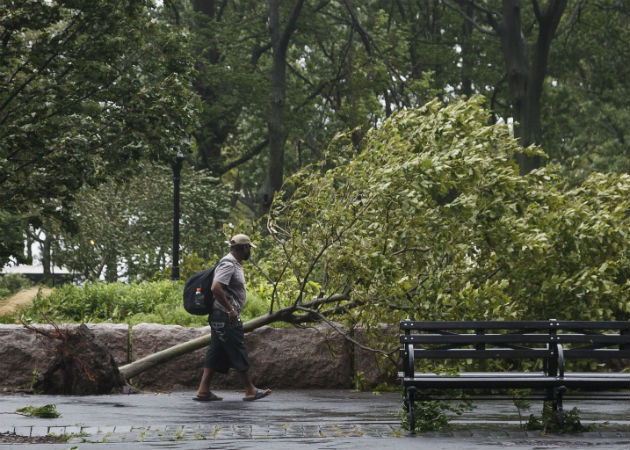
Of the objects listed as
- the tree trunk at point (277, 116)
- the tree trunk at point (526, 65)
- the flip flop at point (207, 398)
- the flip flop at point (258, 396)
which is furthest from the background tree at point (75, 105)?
the tree trunk at point (277, 116)

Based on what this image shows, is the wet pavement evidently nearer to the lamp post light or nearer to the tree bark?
the tree bark

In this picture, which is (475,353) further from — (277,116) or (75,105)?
(277,116)

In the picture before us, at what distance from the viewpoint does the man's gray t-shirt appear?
10984 mm

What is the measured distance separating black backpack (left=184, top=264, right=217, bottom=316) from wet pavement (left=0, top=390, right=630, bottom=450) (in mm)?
1070

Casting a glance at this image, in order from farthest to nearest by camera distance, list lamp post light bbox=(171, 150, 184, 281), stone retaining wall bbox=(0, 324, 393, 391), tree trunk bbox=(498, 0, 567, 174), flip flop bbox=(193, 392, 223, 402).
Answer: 1. tree trunk bbox=(498, 0, 567, 174)
2. lamp post light bbox=(171, 150, 184, 281)
3. stone retaining wall bbox=(0, 324, 393, 391)
4. flip flop bbox=(193, 392, 223, 402)

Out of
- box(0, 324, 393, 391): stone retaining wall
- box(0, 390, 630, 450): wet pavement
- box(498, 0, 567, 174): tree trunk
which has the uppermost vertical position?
box(498, 0, 567, 174): tree trunk

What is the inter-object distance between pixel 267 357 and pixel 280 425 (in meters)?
3.82

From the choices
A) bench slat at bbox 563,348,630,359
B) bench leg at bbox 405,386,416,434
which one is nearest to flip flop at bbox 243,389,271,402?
bench leg at bbox 405,386,416,434

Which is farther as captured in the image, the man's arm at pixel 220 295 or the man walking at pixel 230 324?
the man walking at pixel 230 324

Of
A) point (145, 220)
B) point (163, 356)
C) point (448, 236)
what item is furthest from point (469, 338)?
point (145, 220)

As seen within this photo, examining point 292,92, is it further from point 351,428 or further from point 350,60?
point 351,428

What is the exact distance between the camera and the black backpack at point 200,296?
446 inches

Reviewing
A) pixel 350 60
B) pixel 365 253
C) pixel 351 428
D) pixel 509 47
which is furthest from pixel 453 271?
pixel 350 60

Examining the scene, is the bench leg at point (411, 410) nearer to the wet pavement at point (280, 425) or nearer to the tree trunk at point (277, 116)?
the wet pavement at point (280, 425)
